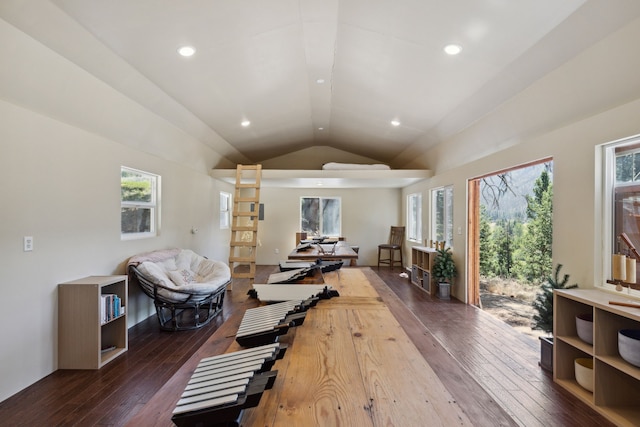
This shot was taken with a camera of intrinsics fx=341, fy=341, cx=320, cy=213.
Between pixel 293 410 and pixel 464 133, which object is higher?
pixel 464 133

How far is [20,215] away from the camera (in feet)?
8.57

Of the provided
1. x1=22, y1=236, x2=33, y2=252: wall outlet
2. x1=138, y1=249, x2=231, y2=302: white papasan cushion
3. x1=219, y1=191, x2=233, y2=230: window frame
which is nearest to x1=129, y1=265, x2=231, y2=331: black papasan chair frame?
x1=138, y1=249, x2=231, y2=302: white papasan cushion

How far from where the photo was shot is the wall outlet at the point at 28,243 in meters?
2.65

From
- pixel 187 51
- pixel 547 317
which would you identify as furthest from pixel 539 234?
pixel 187 51

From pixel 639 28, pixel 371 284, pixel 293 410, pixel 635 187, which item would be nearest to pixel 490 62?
pixel 639 28

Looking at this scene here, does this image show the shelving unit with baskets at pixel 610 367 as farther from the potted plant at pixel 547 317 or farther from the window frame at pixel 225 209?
the window frame at pixel 225 209

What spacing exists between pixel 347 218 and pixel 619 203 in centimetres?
709

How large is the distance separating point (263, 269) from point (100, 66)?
21.0ft

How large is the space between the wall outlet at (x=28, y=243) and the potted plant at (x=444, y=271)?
5.15 m

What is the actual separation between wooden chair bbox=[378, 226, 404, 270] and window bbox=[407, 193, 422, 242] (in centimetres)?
35

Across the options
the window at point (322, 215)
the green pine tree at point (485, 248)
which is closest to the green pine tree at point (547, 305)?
the green pine tree at point (485, 248)

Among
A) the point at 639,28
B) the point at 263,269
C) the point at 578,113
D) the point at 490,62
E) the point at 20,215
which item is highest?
the point at 490,62

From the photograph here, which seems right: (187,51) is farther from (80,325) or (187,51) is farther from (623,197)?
(623,197)

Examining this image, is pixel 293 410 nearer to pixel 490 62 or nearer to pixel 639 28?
pixel 639 28
